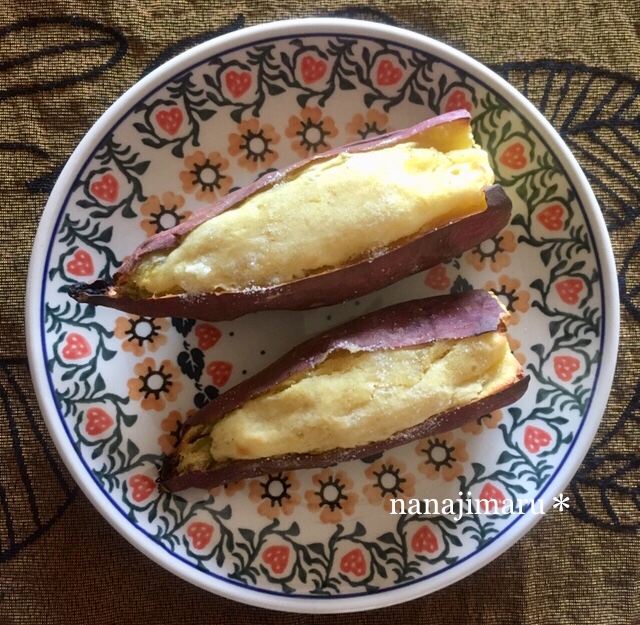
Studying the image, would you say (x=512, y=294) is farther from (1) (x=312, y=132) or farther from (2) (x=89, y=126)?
(2) (x=89, y=126)

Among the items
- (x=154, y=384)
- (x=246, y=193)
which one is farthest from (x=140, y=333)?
(x=246, y=193)

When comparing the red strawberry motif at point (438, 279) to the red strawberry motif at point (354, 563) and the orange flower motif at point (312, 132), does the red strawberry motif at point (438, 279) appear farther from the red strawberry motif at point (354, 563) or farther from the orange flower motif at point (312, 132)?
the red strawberry motif at point (354, 563)

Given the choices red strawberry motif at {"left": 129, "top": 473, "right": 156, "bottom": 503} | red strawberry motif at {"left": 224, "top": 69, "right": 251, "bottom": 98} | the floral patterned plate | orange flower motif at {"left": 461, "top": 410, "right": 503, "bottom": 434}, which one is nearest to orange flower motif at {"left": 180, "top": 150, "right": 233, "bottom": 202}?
the floral patterned plate

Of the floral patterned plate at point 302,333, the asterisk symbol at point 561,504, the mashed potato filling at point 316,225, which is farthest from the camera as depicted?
the asterisk symbol at point 561,504

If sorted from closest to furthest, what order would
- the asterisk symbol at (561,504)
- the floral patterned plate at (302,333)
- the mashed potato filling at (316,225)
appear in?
the mashed potato filling at (316,225) < the floral patterned plate at (302,333) < the asterisk symbol at (561,504)

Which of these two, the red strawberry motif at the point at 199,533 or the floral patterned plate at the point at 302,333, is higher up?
the floral patterned plate at the point at 302,333

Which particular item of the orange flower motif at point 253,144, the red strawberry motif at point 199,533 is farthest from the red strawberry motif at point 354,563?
the orange flower motif at point 253,144

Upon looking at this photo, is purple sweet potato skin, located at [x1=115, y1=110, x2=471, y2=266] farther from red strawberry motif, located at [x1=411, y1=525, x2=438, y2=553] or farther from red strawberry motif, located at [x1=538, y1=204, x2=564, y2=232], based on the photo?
red strawberry motif, located at [x1=411, y1=525, x2=438, y2=553]
